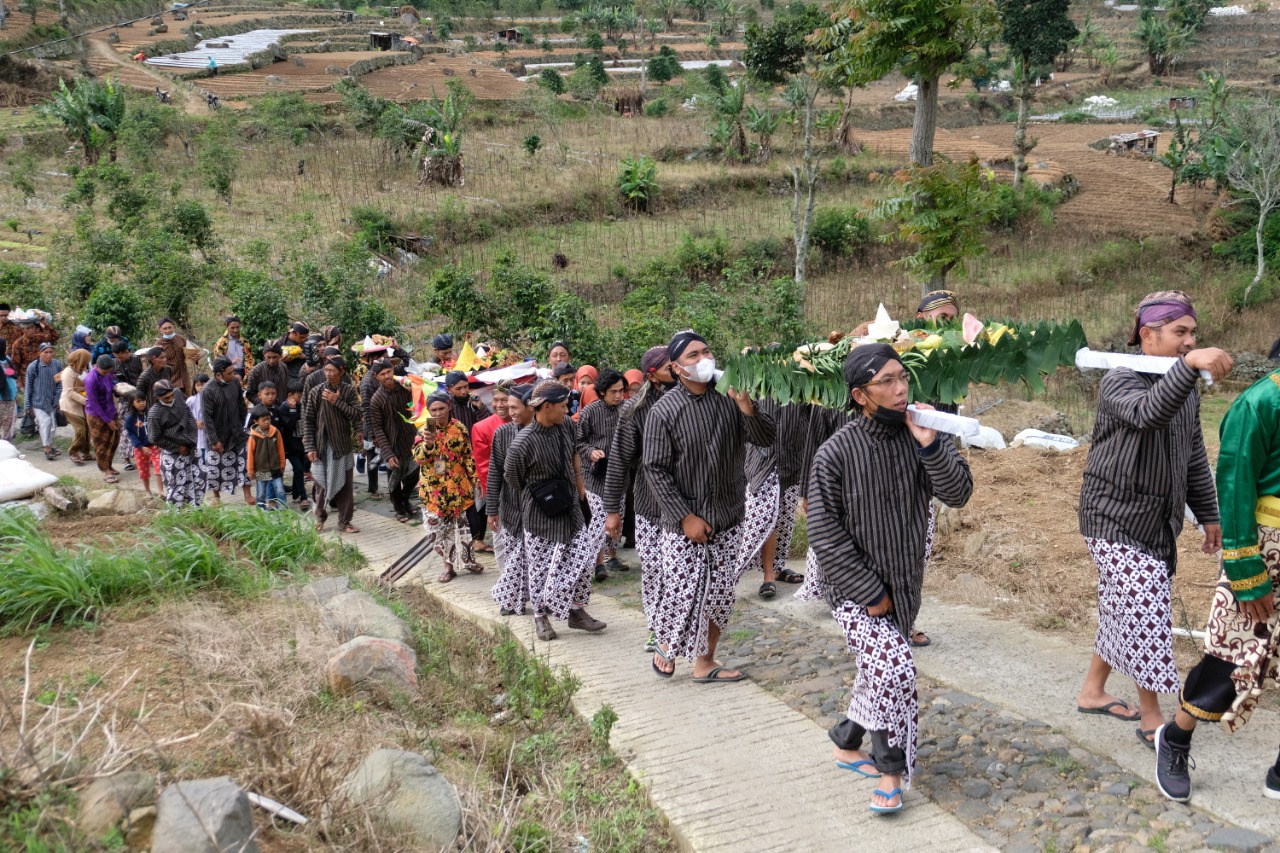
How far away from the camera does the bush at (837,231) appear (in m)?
28.6

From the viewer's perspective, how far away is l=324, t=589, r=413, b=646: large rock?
598cm

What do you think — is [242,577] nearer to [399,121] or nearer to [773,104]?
[399,121]

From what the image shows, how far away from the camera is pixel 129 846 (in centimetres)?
357

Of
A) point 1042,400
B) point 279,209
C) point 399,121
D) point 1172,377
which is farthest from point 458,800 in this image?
point 399,121

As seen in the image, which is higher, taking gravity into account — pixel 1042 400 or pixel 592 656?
pixel 592 656

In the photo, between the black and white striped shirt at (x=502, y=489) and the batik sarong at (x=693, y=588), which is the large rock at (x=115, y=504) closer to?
the black and white striped shirt at (x=502, y=489)

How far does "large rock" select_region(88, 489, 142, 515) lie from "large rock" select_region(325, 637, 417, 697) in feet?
14.5

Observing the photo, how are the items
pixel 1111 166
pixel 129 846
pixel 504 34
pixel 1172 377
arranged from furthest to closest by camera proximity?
pixel 504 34
pixel 1111 166
pixel 1172 377
pixel 129 846

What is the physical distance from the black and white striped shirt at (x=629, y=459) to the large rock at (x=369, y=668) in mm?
1464

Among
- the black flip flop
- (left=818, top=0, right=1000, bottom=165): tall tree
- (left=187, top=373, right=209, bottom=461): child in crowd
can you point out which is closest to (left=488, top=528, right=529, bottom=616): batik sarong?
the black flip flop

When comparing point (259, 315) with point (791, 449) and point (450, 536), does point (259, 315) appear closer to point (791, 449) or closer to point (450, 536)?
point (450, 536)

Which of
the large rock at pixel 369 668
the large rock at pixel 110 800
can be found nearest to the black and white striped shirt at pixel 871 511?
the large rock at pixel 369 668

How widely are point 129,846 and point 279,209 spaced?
2657 centimetres

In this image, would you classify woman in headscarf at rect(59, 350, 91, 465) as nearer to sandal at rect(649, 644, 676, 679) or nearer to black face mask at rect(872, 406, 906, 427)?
sandal at rect(649, 644, 676, 679)
